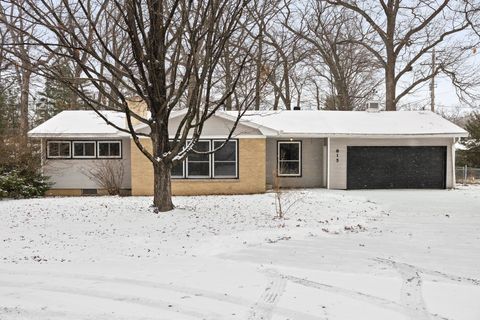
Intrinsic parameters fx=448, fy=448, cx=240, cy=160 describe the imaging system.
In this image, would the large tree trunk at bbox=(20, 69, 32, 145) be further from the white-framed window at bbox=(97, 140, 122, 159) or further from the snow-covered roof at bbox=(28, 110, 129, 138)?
the white-framed window at bbox=(97, 140, 122, 159)

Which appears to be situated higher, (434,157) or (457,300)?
(434,157)

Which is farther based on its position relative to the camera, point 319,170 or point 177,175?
point 319,170

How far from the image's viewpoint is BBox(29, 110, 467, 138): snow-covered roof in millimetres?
18703

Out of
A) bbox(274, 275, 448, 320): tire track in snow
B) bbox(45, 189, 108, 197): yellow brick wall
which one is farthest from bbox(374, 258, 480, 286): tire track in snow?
bbox(45, 189, 108, 197): yellow brick wall

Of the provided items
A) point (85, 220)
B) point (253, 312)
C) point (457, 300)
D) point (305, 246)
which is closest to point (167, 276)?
point (253, 312)

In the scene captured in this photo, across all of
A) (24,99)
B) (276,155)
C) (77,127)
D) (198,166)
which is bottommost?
(198,166)

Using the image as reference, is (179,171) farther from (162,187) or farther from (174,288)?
(174,288)

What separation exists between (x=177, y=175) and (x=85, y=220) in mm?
7215

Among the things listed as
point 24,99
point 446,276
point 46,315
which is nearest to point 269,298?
point 46,315

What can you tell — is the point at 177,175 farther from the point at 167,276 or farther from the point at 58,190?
the point at 167,276

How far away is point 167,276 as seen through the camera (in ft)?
20.8

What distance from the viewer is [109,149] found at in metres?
19.2

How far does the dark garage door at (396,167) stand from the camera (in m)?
20.0

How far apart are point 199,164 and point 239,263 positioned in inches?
443
